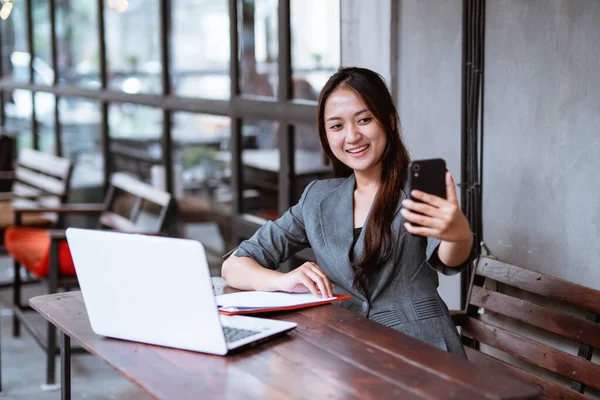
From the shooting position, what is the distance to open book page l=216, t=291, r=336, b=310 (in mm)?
2082

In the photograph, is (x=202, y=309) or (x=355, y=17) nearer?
(x=202, y=309)

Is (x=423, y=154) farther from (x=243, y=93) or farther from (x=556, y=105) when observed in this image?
(x=243, y=93)

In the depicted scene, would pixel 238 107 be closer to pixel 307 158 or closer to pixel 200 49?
pixel 307 158

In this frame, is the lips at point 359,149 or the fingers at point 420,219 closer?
the fingers at point 420,219

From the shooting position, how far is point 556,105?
2477 mm

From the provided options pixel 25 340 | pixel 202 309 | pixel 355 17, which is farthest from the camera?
pixel 25 340

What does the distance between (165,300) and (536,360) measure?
1.13 metres

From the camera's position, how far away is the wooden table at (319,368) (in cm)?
154

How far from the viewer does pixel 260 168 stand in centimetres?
407

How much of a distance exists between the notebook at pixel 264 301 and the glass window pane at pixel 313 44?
4.92 ft

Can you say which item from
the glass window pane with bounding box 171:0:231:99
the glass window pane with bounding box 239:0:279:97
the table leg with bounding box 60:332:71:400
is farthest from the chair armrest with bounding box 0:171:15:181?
the table leg with bounding box 60:332:71:400

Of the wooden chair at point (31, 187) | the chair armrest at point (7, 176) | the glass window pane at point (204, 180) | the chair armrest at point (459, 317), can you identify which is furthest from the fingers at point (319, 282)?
the chair armrest at point (7, 176)

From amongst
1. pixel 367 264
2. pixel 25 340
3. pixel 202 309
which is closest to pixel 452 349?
pixel 367 264

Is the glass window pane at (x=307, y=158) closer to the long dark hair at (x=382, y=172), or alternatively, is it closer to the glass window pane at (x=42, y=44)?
the long dark hair at (x=382, y=172)
